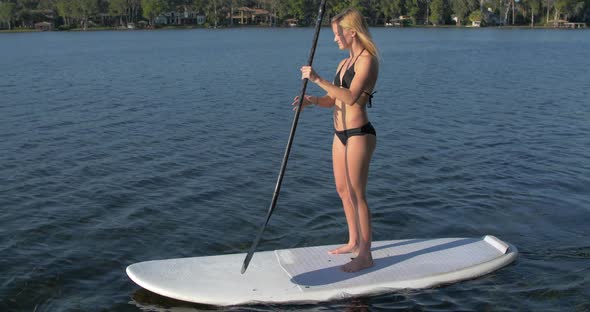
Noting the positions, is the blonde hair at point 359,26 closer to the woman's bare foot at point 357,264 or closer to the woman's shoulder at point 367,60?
the woman's shoulder at point 367,60

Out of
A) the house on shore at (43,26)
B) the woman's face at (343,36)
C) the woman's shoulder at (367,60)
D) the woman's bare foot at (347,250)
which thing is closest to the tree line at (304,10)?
the house on shore at (43,26)

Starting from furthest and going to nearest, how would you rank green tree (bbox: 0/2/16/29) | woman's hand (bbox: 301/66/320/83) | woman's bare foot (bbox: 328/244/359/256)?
green tree (bbox: 0/2/16/29)
woman's bare foot (bbox: 328/244/359/256)
woman's hand (bbox: 301/66/320/83)

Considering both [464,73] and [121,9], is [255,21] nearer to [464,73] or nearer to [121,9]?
[121,9]

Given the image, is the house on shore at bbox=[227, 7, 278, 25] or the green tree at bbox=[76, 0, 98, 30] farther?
the house on shore at bbox=[227, 7, 278, 25]

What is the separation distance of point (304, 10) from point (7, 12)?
72715 millimetres

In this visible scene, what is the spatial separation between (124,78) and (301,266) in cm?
2602

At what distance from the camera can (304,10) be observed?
162 meters

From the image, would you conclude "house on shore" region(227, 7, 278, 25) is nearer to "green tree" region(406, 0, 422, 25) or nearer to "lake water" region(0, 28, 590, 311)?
"green tree" region(406, 0, 422, 25)

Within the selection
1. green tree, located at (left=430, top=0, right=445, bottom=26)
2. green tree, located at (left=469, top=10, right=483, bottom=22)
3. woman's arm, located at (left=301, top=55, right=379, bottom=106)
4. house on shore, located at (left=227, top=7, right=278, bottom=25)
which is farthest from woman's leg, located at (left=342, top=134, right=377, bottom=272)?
house on shore, located at (left=227, top=7, right=278, bottom=25)

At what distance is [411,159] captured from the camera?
42.9 ft

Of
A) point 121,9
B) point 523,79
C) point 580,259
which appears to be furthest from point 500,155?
point 121,9

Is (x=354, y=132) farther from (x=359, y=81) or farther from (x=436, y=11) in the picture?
(x=436, y=11)

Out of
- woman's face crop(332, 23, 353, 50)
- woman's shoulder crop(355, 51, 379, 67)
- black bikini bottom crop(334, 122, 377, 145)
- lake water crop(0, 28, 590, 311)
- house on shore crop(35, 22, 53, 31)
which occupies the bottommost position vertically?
lake water crop(0, 28, 590, 311)

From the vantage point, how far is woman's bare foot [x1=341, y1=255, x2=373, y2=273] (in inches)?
257
